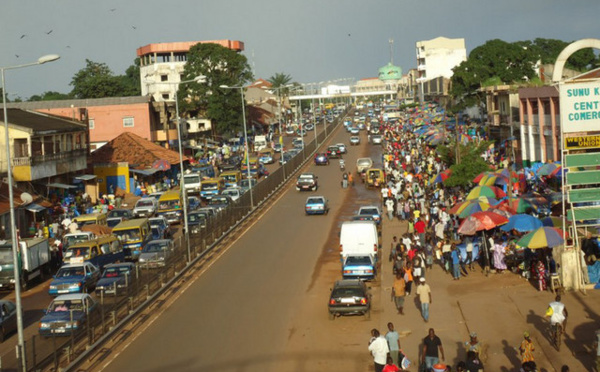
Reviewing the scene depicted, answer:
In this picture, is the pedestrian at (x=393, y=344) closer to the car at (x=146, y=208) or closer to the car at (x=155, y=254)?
the car at (x=155, y=254)

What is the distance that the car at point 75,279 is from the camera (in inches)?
1211

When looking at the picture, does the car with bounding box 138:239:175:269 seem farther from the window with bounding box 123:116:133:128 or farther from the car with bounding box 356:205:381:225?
the window with bounding box 123:116:133:128

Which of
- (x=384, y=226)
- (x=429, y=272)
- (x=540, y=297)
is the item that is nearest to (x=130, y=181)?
(x=384, y=226)

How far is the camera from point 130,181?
223ft

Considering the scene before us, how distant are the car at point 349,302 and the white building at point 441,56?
149737 millimetres

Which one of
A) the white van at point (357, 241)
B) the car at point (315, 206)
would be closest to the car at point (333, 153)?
the car at point (315, 206)

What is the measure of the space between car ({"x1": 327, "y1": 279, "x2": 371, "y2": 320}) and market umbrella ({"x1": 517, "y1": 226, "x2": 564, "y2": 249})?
5272mm

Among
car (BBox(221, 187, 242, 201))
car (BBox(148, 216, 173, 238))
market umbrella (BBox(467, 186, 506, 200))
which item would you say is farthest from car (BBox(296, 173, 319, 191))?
market umbrella (BBox(467, 186, 506, 200))

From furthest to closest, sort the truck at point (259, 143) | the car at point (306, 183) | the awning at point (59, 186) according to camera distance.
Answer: the truck at point (259, 143) < the car at point (306, 183) < the awning at point (59, 186)

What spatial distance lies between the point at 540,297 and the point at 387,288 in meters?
6.05

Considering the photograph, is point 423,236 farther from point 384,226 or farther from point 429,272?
point 384,226

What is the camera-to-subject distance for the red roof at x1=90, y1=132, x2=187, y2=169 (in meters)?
70.3

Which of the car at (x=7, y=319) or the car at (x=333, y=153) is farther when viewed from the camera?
the car at (x=333, y=153)

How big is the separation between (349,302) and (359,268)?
5.91 m
